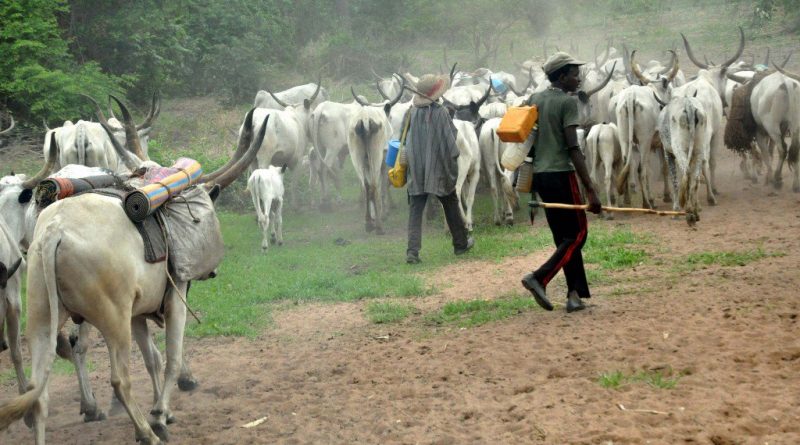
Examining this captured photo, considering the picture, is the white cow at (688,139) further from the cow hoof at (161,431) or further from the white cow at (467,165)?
the cow hoof at (161,431)

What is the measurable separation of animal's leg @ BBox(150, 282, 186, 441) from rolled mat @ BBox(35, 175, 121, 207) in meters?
0.88

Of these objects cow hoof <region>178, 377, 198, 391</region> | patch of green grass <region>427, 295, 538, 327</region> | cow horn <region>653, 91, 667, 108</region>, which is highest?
cow horn <region>653, 91, 667, 108</region>

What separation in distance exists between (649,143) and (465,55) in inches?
785

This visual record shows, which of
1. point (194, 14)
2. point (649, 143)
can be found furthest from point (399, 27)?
point (649, 143)

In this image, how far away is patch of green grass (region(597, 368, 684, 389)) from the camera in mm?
5574

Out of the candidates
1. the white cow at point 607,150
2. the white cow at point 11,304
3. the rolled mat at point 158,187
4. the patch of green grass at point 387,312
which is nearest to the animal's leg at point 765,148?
the white cow at point 607,150

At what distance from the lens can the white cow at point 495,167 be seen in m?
13.7

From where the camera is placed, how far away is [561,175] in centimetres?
770

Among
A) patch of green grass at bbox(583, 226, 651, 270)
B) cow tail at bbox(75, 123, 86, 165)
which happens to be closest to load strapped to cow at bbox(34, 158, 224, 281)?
patch of green grass at bbox(583, 226, 651, 270)

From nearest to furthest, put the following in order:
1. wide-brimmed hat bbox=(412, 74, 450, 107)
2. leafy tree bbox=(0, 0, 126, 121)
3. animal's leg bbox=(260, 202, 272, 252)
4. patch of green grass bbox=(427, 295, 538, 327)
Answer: patch of green grass bbox=(427, 295, 538, 327) < wide-brimmed hat bbox=(412, 74, 450, 107) < animal's leg bbox=(260, 202, 272, 252) < leafy tree bbox=(0, 0, 126, 121)

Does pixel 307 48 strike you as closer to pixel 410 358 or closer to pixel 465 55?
pixel 465 55

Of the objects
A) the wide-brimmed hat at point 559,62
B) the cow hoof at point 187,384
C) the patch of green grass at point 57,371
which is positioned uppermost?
the wide-brimmed hat at point 559,62

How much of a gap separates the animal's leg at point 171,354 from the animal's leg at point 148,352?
0.16m

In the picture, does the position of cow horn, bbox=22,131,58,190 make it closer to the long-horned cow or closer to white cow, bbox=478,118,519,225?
the long-horned cow
